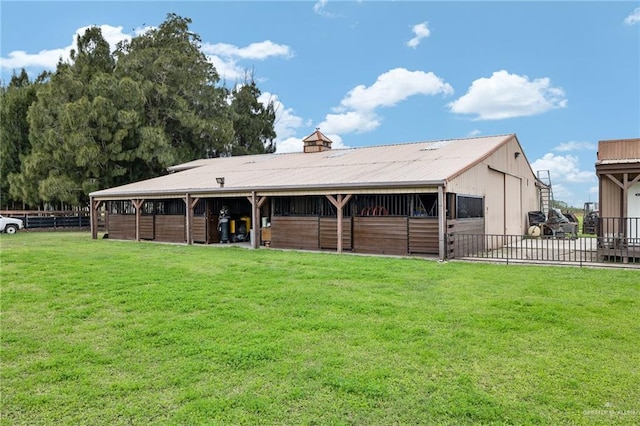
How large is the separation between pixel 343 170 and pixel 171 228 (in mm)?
7484

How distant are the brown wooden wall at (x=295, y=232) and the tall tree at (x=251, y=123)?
2184cm

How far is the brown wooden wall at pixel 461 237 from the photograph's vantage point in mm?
11773

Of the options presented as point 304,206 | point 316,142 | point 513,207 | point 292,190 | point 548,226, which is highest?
point 316,142

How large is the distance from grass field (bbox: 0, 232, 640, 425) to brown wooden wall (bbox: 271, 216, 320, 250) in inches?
217

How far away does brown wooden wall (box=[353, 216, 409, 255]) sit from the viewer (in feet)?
40.8

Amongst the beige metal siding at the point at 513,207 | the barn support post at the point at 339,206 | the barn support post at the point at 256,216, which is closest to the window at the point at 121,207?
the barn support post at the point at 256,216

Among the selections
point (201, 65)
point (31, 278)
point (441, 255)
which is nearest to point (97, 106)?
point (201, 65)

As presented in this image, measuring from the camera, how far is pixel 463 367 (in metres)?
4.14

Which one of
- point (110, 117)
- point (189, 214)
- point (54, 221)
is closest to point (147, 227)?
point (189, 214)

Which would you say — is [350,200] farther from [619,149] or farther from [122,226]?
[122,226]

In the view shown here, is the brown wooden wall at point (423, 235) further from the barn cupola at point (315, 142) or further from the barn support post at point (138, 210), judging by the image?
the barn support post at point (138, 210)

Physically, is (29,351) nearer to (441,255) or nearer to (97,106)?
(441,255)

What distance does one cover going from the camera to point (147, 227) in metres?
18.8

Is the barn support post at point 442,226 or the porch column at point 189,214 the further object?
the porch column at point 189,214
